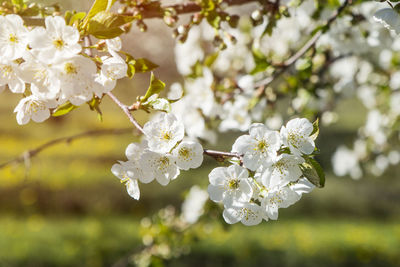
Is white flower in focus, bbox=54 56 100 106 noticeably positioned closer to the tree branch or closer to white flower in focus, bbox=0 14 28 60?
white flower in focus, bbox=0 14 28 60

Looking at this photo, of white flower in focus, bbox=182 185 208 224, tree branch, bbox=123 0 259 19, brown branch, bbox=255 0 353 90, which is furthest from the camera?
white flower in focus, bbox=182 185 208 224

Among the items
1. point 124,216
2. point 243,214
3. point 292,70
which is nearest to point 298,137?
point 243,214

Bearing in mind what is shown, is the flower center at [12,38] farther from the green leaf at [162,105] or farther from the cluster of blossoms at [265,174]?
the cluster of blossoms at [265,174]

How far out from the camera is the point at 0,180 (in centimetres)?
453

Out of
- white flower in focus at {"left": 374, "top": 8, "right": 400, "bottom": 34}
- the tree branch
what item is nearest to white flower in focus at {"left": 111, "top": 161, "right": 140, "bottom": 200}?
the tree branch

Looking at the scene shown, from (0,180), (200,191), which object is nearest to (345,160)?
(200,191)

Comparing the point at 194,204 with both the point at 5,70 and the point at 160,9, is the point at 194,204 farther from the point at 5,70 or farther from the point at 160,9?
the point at 5,70

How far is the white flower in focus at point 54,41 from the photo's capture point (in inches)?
25.4

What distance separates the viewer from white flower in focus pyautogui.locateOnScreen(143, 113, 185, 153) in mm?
716

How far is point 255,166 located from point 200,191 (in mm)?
1172

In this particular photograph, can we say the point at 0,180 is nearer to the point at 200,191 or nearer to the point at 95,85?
the point at 200,191

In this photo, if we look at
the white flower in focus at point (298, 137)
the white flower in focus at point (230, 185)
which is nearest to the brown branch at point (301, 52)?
the white flower in focus at point (298, 137)

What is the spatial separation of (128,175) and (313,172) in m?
0.33

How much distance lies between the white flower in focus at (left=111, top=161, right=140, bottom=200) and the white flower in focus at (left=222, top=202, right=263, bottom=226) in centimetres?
17
